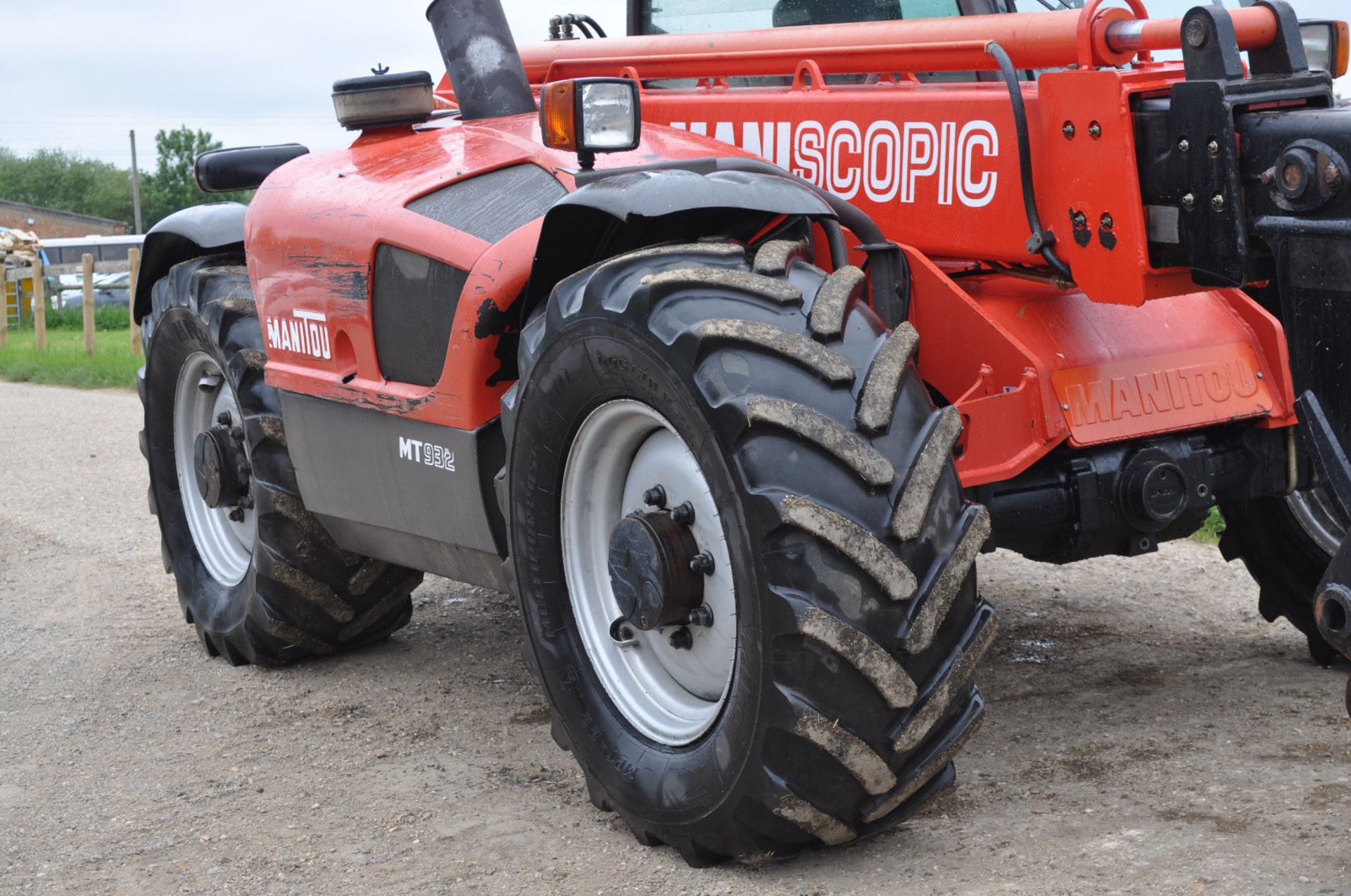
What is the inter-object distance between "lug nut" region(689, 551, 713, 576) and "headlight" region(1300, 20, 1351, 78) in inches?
72.6

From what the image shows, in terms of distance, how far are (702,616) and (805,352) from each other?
68 cm

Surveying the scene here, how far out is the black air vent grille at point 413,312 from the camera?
Result: 3883mm

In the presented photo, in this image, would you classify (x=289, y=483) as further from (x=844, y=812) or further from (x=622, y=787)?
(x=844, y=812)

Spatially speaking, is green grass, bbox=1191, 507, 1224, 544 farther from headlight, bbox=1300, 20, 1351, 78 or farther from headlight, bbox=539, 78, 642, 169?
headlight, bbox=539, 78, 642, 169

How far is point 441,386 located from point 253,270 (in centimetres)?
119

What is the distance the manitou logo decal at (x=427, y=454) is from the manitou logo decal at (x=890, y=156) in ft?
3.80

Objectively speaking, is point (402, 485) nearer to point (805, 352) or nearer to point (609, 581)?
point (609, 581)

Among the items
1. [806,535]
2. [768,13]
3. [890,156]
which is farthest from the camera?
[768,13]

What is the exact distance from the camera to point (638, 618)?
3371 mm

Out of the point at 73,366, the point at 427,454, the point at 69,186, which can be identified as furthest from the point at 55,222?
the point at 427,454

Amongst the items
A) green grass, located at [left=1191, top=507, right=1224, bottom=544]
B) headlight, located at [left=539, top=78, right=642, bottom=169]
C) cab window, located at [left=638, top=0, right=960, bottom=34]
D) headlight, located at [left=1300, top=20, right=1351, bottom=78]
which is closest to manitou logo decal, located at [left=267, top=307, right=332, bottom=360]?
headlight, located at [left=539, top=78, right=642, bottom=169]

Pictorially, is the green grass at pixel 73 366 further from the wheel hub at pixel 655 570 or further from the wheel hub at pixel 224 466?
the wheel hub at pixel 655 570

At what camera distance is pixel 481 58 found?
15.0 feet

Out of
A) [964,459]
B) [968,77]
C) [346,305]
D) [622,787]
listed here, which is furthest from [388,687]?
[968,77]
